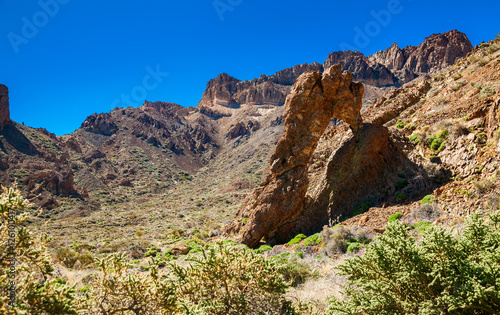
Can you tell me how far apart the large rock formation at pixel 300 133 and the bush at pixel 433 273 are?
9.38 metres

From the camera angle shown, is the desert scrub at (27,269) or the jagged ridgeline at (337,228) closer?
the desert scrub at (27,269)

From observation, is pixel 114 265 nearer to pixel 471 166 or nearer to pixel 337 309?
pixel 337 309

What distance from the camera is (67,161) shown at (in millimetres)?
67750

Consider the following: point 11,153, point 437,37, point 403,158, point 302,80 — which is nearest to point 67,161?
point 11,153

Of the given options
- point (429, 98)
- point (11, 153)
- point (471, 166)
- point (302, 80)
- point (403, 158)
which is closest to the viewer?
point (471, 166)

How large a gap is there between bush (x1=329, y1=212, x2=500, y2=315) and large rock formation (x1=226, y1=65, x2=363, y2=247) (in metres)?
9.38

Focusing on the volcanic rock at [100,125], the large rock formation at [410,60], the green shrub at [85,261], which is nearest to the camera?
the green shrub at [85,261]

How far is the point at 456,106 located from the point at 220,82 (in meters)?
149

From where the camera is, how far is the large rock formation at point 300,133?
42.7 feet

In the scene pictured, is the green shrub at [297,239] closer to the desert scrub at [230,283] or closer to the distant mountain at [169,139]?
the desert scrub at [230,283]

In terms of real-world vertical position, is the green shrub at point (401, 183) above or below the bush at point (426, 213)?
above

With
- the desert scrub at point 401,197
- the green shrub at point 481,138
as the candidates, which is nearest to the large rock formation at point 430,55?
the green shrub at point 481,138

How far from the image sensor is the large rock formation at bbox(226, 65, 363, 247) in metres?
13.0

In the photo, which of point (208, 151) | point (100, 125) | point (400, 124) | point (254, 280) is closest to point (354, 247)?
point (254, 280)
